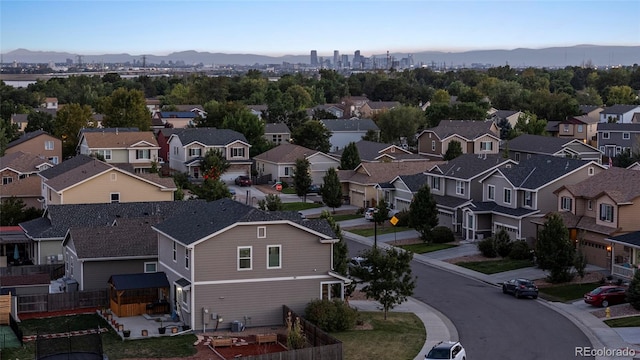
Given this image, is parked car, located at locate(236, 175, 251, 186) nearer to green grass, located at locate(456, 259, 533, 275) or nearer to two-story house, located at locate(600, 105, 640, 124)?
green grass, located at locate(456, 259, 533, 275)

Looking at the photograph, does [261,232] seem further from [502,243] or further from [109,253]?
[502,243]

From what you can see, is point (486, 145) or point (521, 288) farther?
point (486, 145)

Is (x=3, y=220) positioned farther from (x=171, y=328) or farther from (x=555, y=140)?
(x=555, y=140)

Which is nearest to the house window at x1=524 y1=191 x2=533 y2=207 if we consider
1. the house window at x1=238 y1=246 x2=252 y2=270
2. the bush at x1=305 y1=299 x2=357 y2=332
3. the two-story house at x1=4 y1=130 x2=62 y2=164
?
the bush at x1=305 y1=299 x2=357 y2=332

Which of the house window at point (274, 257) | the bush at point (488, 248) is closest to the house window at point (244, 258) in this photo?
the house window at point (274, 257)

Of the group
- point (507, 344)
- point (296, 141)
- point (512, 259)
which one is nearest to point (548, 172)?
point (512, 259)

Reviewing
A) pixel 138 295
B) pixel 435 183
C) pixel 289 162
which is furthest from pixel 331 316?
pixel 289 162
